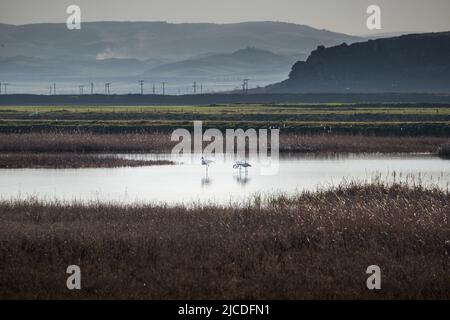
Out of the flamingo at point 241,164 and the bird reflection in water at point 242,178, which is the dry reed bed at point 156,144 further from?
the bird reflection in water at point 242,178

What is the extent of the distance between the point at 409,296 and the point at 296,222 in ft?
26.8

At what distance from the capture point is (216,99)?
191m

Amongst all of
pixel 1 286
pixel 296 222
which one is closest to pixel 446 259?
pixel 296 222

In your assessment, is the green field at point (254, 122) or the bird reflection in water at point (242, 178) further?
the green field at point (254, 122)

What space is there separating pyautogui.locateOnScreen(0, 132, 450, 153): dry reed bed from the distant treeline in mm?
95456

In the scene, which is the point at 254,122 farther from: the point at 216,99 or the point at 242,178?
the point at 216,99

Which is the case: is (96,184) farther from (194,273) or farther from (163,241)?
(194,273)

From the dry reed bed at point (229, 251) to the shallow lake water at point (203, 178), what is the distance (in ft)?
29.2

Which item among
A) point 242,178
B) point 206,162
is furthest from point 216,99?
point 242,178

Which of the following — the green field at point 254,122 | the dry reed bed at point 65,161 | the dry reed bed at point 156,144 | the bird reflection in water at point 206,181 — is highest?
the green field at point 254,122

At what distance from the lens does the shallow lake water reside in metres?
43.1

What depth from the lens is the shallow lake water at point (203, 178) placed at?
43062mm

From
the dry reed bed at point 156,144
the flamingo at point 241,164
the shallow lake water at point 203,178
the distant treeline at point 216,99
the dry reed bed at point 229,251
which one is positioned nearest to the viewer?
the dry reed bed at point 229,251

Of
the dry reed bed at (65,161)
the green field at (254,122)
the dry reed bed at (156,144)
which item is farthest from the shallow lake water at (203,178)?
the green field at (254,122)
